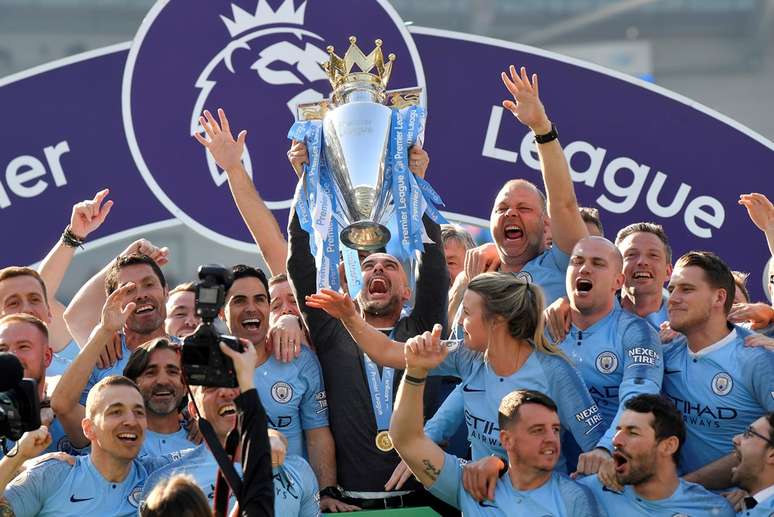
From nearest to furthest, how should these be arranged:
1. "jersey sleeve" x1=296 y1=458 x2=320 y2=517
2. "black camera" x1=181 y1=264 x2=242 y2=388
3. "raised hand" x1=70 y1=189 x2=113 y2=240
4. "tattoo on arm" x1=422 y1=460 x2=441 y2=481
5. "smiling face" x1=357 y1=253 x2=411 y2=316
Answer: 1. "black camera" x1=181 y1=264 x2=242 y2=388
2. "tattoo on arm" x1=422 y1=460 x2=441 y2=481
3. "jersey sleeve" x1=296 y1=458 x2=320 y2=517
4. "smiling face" x1=357 y1=253 x2=411 y2=316
5. "raised hand" x1=70 y1=189 x2=113 y2=240

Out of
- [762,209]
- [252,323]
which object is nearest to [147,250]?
[252,323]

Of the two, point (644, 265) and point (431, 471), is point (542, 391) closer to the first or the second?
point (431, 471)

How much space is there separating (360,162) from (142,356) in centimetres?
113

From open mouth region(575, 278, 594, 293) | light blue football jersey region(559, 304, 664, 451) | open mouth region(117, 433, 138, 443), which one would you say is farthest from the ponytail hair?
open mouth region(117, 433, 138, 443)

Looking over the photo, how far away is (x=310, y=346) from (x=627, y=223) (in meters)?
2.32

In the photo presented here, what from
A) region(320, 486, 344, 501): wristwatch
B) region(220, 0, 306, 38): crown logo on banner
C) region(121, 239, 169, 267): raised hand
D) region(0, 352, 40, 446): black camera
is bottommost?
region(320, 486, 344, 501): wristwatch

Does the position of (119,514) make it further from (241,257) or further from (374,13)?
(241,257)

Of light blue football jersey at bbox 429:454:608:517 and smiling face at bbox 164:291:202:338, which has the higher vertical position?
smiling face at bbox 164:291:202:338

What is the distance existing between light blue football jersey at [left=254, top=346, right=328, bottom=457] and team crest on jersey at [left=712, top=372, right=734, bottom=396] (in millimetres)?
1499

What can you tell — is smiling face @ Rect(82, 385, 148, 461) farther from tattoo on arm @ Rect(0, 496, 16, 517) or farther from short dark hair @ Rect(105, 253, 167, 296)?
short dark hair @ Rect(105, 253, 167, 296)

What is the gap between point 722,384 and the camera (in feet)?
18.6

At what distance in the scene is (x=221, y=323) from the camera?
7215 mm

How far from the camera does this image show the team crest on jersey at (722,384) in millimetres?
5664

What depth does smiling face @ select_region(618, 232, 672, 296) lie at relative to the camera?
627 cm
